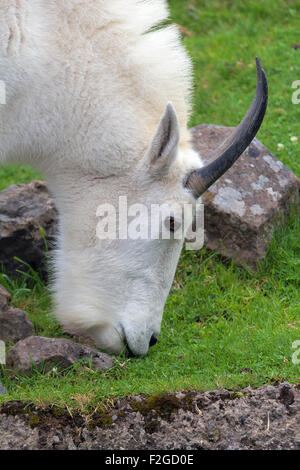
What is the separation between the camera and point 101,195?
464 centimetres

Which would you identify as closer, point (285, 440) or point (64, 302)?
point (285, 440)

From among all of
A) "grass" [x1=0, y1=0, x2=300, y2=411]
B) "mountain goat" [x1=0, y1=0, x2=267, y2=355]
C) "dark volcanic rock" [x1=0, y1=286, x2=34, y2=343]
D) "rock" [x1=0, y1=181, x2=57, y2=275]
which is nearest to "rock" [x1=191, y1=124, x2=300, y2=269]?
"grass" [x1=0, y1=0, x2=300, y2=411]

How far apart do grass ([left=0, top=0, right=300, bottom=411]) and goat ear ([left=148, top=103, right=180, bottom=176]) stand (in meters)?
1.35

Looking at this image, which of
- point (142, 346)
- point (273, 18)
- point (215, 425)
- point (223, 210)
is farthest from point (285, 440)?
point (273, 18)

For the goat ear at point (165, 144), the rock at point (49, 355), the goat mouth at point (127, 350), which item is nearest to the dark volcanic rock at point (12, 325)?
the rock at point (49, 355)

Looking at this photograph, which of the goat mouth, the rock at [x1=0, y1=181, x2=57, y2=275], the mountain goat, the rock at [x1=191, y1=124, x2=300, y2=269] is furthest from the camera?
the rock at [x1=191, y1=124, x2=300, y2=269]

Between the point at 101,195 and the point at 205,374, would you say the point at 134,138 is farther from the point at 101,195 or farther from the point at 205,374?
the point at 205,374

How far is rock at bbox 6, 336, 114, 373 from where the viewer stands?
4.70 m

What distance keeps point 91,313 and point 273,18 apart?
7.12 m

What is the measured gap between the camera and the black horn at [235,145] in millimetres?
4469

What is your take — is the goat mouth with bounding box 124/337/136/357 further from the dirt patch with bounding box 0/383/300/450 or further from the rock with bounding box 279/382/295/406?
the rock with bounding box 279/382/295/406

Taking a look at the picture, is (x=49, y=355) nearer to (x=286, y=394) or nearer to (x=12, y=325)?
(x=12, y=325)

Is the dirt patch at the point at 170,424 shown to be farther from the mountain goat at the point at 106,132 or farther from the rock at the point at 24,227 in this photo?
the rock at the point at 24,227

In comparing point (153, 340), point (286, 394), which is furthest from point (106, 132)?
point (286, 394)
